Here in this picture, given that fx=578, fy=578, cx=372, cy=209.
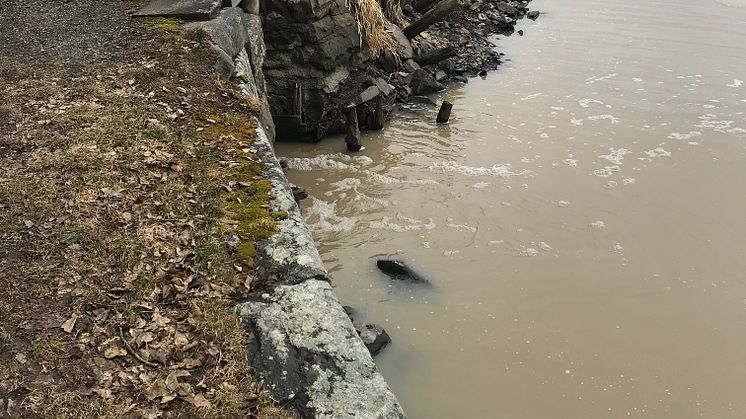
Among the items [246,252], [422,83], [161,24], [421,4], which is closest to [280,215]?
[246,252]

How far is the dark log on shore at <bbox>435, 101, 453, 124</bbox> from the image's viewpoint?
1042cm

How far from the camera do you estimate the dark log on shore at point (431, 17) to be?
12.9 meters

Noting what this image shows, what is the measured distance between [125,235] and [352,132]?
6.00 meters

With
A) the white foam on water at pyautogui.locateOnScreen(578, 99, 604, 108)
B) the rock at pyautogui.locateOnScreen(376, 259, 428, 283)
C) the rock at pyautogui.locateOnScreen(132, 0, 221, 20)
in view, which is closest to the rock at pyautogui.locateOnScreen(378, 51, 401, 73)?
the white foam on water at pyautogui.locateOnScreen(578, 99, 604, 108)

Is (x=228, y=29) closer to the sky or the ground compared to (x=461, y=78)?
closer to the sky

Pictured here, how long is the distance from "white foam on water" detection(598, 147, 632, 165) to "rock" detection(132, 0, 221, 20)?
611 centimetres

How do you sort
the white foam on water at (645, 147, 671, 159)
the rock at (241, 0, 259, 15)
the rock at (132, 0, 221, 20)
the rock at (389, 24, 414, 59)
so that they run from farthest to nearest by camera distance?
the rock at (389, 24, 414, 59) < the white foam on water at (645, 147, 671, 159) < the rock at (241, 0, 259, 15) < the rock at (132, 0, 221, 20)

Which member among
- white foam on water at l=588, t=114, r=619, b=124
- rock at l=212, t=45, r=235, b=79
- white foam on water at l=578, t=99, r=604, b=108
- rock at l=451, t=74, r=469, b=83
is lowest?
rock at l=451, t=74, r=469, b=83

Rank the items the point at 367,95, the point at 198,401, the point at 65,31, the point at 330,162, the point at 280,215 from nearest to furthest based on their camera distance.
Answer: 1. the point at 198,401
2. the point at 280,215
3. the point at 65,31
4. the point at 330,162
5. the point at 367,95

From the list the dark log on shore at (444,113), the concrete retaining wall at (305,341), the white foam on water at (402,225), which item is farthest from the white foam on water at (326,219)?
the dark log on shore at (444,113)

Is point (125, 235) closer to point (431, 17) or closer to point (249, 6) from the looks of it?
point (249, 6)

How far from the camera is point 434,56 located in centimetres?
1282

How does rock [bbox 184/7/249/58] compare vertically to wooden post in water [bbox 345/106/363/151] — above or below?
above

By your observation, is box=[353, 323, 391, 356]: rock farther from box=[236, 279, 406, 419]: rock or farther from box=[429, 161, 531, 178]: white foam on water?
box=[429, 161, 531, 178]: white foam on water
